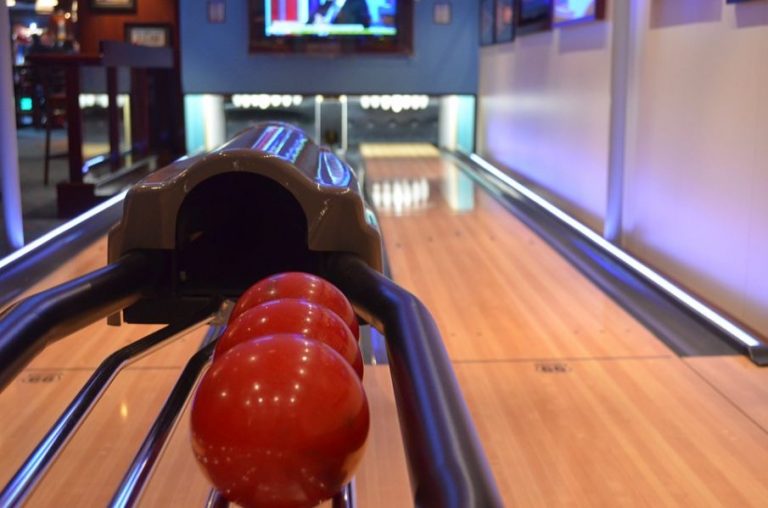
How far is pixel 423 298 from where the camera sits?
334 centimetres

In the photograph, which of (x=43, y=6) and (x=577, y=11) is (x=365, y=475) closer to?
(x=577, y=11)

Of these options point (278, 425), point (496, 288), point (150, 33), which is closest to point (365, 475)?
point (278, 425)

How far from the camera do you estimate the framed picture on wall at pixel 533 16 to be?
212 inches

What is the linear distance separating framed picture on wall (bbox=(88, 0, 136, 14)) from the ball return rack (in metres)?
6.21

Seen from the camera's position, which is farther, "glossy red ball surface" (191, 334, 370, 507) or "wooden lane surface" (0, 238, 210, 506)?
"wooden lane surface" (0, 238, 210, 506)

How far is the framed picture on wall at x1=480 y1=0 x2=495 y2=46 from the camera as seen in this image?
7.18 meters

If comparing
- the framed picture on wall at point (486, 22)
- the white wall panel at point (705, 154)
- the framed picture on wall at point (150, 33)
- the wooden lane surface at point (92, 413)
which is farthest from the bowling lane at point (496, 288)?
the framed picture on wall at point (150, 33)

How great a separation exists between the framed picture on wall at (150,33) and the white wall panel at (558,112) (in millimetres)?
2721

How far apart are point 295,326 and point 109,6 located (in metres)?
7.38

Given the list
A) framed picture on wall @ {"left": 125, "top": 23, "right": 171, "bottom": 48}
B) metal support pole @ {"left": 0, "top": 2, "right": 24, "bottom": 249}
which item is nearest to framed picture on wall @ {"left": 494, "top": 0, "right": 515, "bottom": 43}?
framed picture on wall @ {"left": 125, "top": 23, "right": 171, "bottom": 48}

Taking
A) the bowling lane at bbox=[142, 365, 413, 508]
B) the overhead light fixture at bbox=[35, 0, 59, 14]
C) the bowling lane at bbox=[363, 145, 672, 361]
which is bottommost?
the bowling lane at bbox=[142, 365, 413, 508]

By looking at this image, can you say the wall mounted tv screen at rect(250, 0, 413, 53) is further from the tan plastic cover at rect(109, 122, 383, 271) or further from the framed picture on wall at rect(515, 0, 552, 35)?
the tan plastic cover at rect(109, 122, 383, 271)

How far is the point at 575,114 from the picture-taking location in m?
4.93

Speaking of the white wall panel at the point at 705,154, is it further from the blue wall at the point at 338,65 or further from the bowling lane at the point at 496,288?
the blue wall at the point at 338,65
